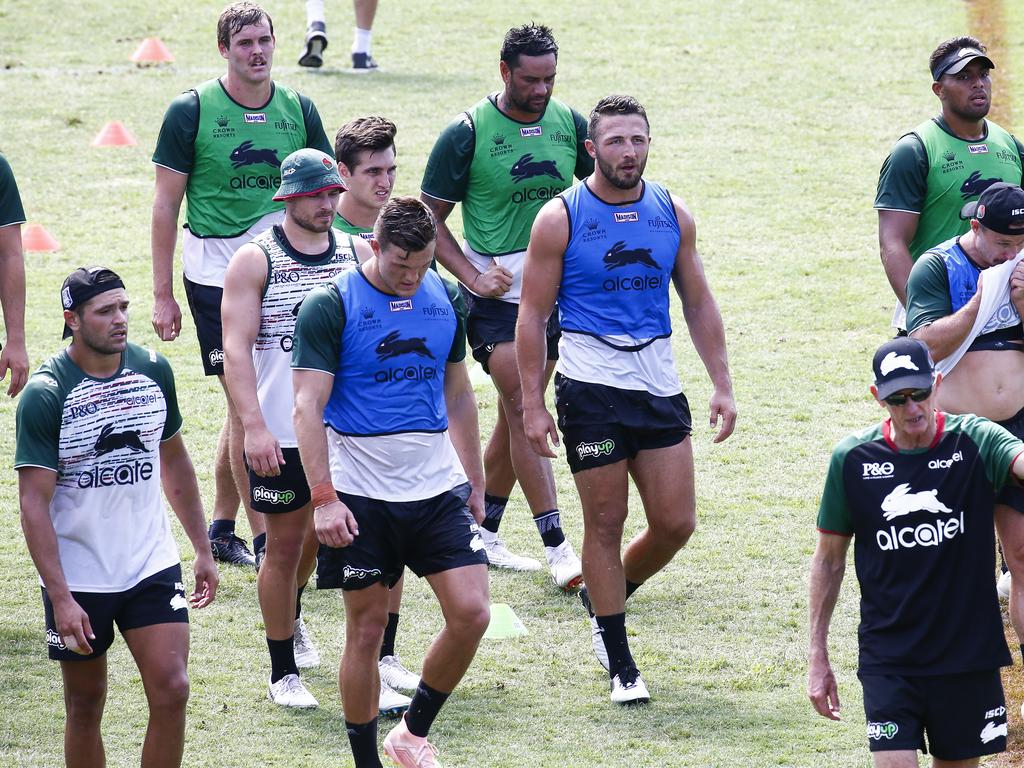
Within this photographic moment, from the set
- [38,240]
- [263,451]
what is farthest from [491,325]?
[38,240]

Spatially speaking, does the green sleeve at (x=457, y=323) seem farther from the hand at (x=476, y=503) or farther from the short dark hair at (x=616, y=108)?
the short dark hair at (x=616, y=108)

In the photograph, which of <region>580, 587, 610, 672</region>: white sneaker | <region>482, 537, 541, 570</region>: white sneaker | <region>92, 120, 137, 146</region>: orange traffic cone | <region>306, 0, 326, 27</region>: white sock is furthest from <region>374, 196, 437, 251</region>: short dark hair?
<region>306, 0, 326, 27</region>: white sock

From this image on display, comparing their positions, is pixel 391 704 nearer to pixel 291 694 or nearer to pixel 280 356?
pixel 291 694

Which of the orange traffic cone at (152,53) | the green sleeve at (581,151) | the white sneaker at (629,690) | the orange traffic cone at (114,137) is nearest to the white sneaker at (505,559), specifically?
the white sneaker at (629,690)

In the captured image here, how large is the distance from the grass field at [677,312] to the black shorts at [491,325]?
1.19 metres

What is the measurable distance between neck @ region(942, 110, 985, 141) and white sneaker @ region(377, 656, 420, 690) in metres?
3.62

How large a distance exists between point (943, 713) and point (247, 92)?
185 inches

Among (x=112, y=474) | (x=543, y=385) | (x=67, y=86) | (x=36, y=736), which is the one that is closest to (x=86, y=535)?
(x=112, y=474)

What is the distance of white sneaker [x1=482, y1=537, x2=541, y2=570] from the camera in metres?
8.34

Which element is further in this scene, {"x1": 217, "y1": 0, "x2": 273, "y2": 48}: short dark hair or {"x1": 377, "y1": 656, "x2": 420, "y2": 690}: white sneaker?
{"x1": 217, "y1": 0, "x2": 273, "y2": 48}: short dark hair

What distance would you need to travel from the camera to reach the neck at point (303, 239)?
21.7 ft

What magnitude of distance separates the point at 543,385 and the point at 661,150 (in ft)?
30.8

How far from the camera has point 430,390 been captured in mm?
6113

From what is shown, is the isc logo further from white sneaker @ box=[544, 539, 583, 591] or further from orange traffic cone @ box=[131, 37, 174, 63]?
orange traffic cone @ box=[131, 37, 174, 63]
